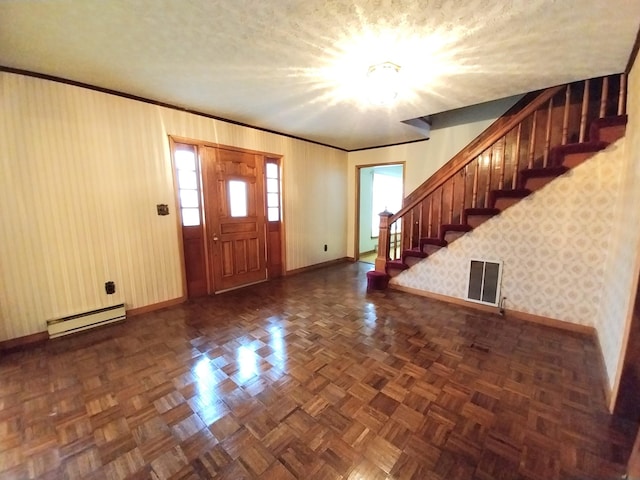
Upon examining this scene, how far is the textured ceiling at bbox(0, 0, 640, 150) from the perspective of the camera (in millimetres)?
1586

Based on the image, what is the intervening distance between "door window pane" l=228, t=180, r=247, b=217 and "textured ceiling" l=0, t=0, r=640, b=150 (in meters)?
1.24

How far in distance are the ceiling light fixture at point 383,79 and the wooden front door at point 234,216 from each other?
2.16 meters

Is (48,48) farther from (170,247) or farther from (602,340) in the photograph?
(602,340)

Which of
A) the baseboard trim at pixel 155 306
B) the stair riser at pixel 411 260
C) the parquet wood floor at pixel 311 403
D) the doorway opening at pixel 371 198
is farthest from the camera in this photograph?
the doorway opening at pixel 371 198

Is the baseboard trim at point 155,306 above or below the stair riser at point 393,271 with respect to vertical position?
below

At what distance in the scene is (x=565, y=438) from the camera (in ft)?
4.86

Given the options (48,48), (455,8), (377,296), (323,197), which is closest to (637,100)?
(455,8)

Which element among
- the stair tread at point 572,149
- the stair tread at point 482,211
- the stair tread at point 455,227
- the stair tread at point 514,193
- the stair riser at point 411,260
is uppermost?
the stair tread at point 572,149

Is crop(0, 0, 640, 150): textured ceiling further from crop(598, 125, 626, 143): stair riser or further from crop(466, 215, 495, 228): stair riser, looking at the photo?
crop(466, 215, 495, 228): stair riser

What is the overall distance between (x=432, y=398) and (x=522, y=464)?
0.53 metres

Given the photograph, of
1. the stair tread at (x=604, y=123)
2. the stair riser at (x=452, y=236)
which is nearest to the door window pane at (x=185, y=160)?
the stair riser at (x=452, y=236)

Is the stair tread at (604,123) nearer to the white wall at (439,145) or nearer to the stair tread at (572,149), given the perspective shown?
the stair tread at (572,149)

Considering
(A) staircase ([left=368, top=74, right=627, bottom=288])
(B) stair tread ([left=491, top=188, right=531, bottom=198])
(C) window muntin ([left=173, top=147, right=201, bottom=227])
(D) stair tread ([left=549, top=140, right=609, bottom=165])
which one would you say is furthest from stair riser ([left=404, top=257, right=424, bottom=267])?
(C) window muntin ([left=173, top=147, right=201, bottom=227])

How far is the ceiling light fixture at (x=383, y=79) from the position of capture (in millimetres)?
2213
